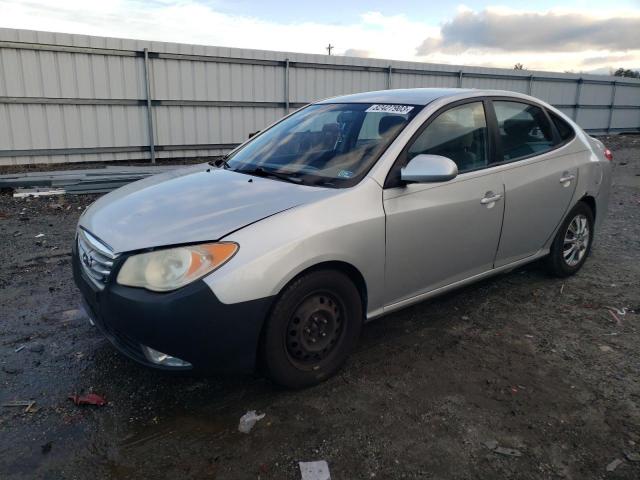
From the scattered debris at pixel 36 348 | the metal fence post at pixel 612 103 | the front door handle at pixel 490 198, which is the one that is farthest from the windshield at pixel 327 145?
the metal fence post at pixel 612 103

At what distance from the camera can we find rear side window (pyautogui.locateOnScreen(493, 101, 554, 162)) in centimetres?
389

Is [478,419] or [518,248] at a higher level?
[518,248]

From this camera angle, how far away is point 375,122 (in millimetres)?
3449

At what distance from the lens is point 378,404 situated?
110 inches

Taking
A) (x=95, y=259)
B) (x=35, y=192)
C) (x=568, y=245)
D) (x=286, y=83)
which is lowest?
(x=35, y=192)

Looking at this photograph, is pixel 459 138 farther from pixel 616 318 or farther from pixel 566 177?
pixel 616 318

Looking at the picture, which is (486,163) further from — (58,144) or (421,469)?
(58,144)

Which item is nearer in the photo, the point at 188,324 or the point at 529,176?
the point at 188,324

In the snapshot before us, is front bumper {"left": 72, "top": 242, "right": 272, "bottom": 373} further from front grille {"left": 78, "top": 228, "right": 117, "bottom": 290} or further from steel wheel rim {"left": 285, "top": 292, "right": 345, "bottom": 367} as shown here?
steel wheel rim {"left": 285, "top": 292, "right": 345, "bottom": 367}

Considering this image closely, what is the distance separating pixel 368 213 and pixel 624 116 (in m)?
25.0

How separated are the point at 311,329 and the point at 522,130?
2537 mm

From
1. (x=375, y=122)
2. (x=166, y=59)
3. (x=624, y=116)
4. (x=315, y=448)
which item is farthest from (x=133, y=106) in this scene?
(x=624, y=116)

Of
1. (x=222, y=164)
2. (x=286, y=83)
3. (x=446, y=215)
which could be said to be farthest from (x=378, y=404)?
(x=286, y=83)

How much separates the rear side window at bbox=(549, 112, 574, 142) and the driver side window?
43.2 inches
